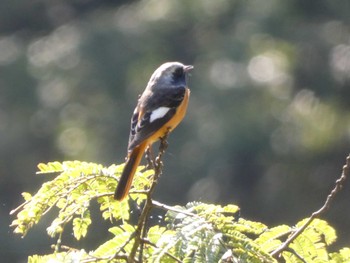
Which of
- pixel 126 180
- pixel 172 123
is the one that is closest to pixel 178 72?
pixel 172 123

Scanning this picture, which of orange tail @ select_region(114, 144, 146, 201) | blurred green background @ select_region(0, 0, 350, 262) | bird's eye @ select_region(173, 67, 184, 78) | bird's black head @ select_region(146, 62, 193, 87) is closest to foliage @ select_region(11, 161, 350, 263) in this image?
orange tail @ select_region(114, 144, 146, 201)

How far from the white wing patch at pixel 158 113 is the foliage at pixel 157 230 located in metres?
0.92

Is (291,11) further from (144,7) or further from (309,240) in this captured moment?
(309,240)

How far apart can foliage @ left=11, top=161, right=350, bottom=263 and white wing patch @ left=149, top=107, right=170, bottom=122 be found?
920 mm

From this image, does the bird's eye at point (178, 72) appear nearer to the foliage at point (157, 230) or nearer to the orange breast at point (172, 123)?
the orange breast at point (172, 123)

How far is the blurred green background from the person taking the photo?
10367mm

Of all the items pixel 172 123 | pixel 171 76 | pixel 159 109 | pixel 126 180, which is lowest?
pixel 126 180

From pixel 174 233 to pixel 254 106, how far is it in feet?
26.9

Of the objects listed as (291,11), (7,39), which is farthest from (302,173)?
(7,39)

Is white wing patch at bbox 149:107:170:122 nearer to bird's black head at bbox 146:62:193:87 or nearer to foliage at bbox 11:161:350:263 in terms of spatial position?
bird's black head at bbox 146:62:193:87

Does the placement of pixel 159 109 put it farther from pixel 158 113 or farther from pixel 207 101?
pixel 207 101

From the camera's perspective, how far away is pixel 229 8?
39.6 ft

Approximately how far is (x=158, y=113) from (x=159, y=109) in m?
0.05

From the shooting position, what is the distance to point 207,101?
10570mm
